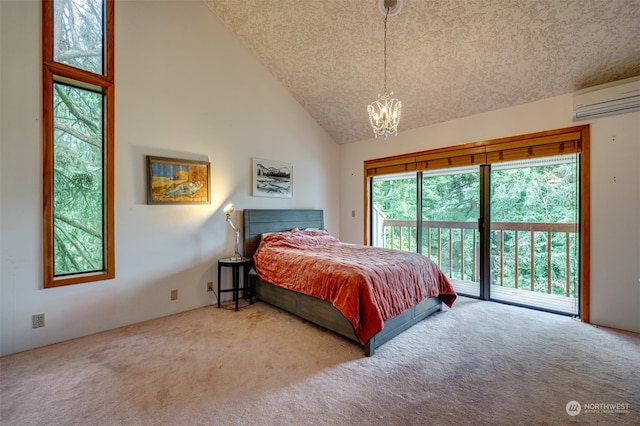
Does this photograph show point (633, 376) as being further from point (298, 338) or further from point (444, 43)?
point (444, 43)

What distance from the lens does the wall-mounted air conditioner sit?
273 centimetres

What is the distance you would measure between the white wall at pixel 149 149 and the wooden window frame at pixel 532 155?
80.8 inches

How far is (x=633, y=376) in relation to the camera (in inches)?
79.1

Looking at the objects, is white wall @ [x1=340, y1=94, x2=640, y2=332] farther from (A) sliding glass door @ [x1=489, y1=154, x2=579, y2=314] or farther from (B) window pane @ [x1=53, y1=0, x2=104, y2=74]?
(B) window pane @ [x1=53, y1=0, x2=104, y2=74]

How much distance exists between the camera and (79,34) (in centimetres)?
274

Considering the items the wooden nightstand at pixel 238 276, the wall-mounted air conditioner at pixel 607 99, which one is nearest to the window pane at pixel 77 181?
the wooden nightstand at pixel 238 276

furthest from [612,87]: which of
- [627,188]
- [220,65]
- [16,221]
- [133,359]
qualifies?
[16,221]

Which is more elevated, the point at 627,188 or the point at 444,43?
the point at 444,43

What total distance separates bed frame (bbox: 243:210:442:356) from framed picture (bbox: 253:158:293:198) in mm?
311

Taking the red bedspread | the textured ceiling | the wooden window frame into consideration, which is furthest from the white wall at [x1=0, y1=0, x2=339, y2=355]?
the wooden window frame

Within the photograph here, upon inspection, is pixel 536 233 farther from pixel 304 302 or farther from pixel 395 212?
pixel 304 302

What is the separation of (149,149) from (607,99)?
16.3 ft

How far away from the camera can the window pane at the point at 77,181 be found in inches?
104

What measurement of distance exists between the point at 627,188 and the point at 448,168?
1827 mm
